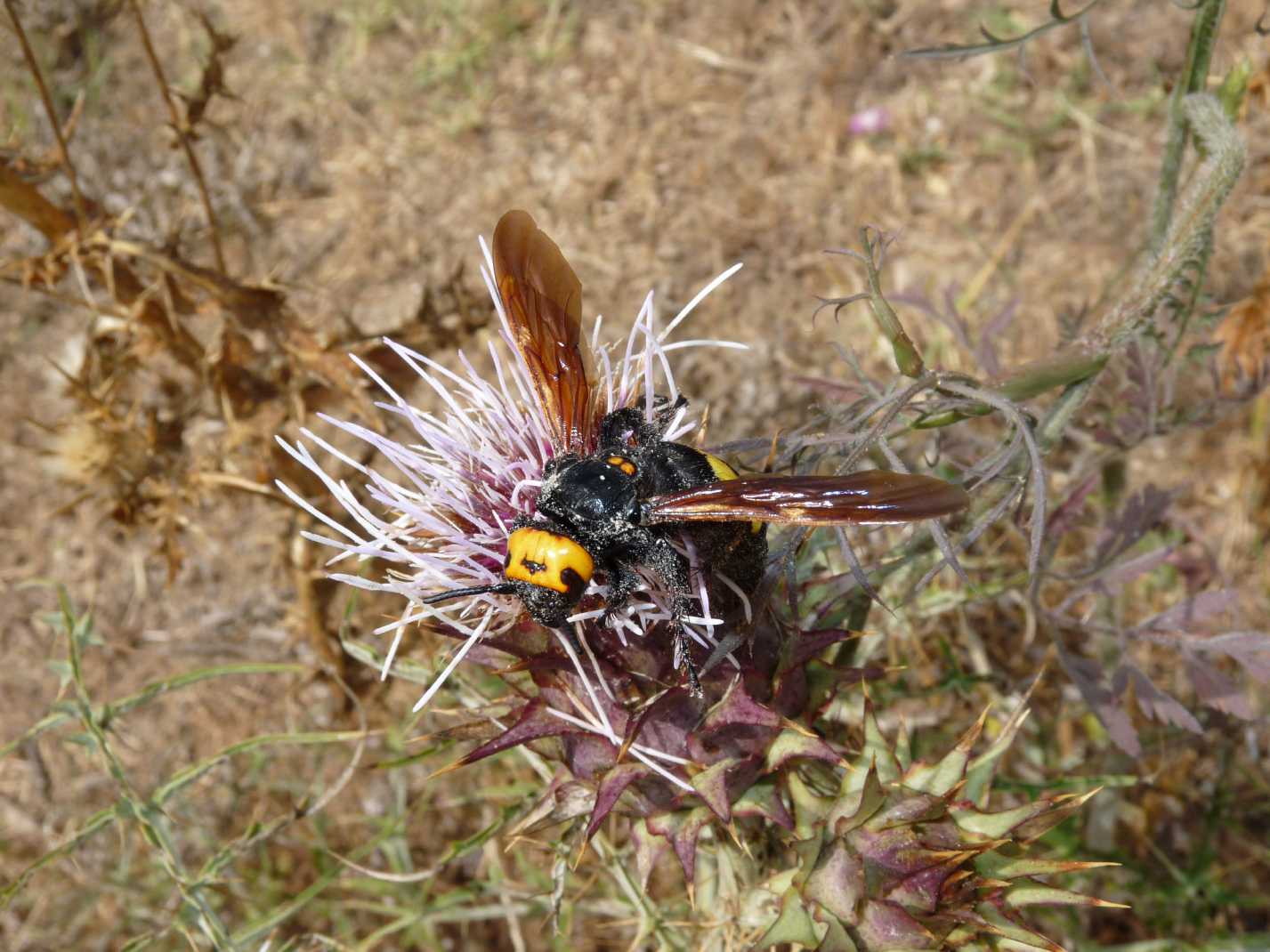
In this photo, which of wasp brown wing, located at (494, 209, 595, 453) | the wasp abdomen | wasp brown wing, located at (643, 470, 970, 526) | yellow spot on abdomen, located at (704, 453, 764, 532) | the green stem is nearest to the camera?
wasp brown wing, located at (643, 470, 970, 526)

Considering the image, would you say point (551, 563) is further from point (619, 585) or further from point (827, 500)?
point (827, 500)

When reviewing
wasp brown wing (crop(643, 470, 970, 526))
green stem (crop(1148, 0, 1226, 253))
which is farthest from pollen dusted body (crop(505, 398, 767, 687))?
green stem (crop(1148, 0, 1226, 253))

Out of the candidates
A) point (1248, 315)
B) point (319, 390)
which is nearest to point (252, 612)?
point (319, 390)

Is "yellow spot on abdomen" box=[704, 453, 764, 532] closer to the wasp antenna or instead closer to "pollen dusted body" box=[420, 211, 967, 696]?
"pollen dusted body" box=[420, 211, 967, 696]

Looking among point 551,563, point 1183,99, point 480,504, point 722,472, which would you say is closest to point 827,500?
point 722,472

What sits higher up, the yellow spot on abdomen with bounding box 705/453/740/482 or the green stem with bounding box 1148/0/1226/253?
the green stem with bounding box 1148/0/1226/253
